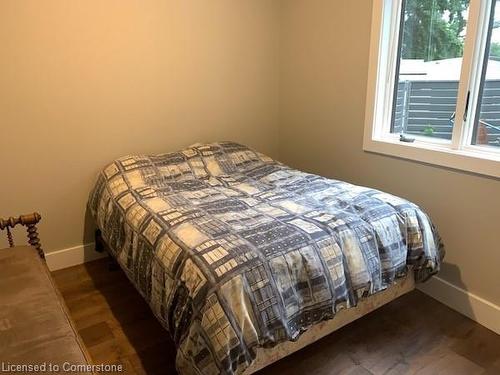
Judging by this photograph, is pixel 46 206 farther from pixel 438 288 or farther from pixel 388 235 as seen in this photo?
pixel 438 288

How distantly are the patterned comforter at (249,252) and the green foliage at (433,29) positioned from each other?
969mm

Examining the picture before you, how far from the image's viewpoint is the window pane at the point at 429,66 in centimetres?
214

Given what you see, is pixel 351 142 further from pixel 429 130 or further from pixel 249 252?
pixel 249 252

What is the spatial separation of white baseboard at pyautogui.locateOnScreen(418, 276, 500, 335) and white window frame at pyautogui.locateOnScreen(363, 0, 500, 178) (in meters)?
0.73

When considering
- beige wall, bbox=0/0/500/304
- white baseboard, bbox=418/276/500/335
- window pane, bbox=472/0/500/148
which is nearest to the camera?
window pane, bbox=472/0/500/148

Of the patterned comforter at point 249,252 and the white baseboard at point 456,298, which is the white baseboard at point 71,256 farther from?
the patterned comforter at point 249,252

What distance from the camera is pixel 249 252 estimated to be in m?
1.49

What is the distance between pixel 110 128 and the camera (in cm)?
265

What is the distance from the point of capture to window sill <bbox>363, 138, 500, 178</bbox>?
76.4 inches

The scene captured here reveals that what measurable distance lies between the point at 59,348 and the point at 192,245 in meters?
0.59

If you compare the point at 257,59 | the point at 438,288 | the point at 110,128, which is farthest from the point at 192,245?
the point at 257,59

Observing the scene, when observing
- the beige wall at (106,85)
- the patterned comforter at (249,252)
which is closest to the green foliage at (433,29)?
the patterned comforter at (249,252)

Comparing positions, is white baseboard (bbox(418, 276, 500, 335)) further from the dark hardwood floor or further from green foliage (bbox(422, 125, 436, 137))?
green foliage (bbox(422, 125, 436, 137))

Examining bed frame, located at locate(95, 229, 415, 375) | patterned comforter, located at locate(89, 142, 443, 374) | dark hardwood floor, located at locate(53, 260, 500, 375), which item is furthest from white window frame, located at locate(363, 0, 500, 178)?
dark hardwood floor, located at locate(53, 260, 500, 375)
